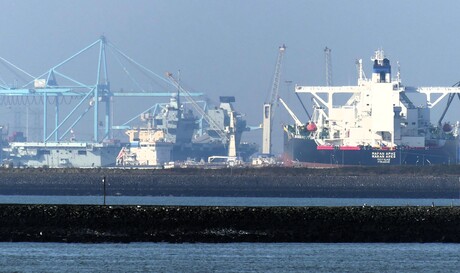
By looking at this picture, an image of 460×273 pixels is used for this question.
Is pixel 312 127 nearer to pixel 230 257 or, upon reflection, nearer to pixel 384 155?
pixel 384 155

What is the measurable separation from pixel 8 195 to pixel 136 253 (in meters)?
51.2

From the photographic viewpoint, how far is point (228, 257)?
44.4m

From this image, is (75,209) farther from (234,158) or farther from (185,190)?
(234,158)

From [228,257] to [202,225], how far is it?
139 inches

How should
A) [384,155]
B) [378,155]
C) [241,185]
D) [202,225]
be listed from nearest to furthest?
[202,225] → [241,185] → [384,155] → [378,155]

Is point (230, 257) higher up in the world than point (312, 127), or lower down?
lower down

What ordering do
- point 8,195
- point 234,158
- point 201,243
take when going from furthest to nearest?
point 234,158, point 8,195, point 201,243

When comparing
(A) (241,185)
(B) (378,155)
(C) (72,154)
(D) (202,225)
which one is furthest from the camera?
(C) (72,154)

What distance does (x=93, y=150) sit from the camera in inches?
7613

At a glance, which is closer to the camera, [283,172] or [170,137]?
[283,172]

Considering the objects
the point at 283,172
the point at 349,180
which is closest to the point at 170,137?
the point at 283,172

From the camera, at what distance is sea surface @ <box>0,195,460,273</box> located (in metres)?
42.0

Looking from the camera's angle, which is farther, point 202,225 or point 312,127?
point 312,127

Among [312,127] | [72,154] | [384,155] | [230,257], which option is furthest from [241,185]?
[72,154]
